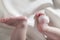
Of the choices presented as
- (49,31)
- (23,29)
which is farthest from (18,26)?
(49,31)

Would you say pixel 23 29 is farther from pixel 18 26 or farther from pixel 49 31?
pixel 49 31

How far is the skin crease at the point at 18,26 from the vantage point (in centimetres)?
77

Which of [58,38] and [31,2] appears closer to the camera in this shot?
[58,38]

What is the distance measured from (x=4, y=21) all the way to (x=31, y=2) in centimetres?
26

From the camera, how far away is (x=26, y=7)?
933 mm

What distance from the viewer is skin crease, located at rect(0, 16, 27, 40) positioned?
77cm

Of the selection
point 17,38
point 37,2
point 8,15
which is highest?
point 37,2

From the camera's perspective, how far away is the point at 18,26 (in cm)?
78

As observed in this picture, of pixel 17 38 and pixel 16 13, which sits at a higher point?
pixel 16 13

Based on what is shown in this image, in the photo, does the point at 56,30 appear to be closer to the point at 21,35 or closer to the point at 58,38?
the point at 58,38

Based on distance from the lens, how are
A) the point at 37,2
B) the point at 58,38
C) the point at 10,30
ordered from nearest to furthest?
the point at 58,38
the point at 10,30
the point at 37,2

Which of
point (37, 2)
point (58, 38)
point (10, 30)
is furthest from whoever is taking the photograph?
point (37, 2)

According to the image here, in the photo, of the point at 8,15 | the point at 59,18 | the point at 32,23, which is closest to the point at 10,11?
the point at 8,15

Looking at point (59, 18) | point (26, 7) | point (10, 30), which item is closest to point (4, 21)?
point (10, 30)
